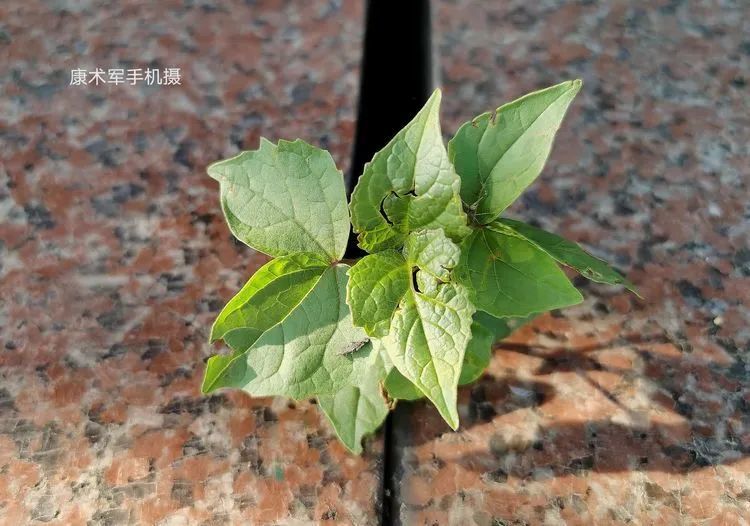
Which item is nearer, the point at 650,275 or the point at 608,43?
the point at 650,275

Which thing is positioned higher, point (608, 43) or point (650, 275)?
point (608, 43)

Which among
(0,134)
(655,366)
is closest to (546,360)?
(655,366)

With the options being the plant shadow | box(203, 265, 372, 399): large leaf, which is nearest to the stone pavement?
the plant shadow

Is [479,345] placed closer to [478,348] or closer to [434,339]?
[478,348]

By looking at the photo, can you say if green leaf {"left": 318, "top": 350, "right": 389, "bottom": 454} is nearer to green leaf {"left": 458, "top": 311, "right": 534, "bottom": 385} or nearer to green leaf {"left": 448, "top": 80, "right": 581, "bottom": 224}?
green leaf {"left": 458, "top": 311, "right": 534, "bottom": 385}

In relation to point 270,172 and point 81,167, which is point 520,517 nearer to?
point 270,172

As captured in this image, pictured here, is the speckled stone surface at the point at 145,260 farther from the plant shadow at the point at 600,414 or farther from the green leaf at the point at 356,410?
the plant shadow at the point at 600,414
